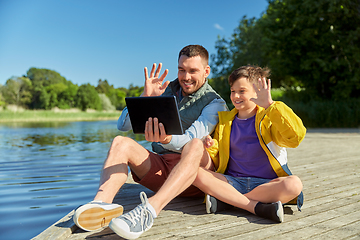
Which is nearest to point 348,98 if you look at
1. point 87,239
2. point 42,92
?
point 87,239

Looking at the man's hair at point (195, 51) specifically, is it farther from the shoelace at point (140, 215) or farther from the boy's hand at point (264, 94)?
the shoelace at point (140, 215)

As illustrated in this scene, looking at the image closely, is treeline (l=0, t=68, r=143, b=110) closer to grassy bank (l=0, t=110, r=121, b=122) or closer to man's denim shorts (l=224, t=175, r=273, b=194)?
grassy bank (l=0, t=110, r=121, b=122)

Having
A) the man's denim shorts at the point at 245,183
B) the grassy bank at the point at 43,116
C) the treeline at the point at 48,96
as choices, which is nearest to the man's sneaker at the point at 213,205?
the man's denim shorts at the point at 245,183

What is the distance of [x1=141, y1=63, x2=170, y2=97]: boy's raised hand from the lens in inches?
121

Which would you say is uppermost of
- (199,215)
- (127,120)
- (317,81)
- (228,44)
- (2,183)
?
(228,44)

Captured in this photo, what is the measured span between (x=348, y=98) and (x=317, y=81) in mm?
1856

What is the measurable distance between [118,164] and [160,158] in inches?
23.3

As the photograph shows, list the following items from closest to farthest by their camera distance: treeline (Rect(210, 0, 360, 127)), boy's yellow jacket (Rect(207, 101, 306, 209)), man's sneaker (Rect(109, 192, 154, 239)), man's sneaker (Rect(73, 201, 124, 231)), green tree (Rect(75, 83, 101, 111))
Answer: man's sneaker (Rect(109, 192, 154, 239)) → man's sneaker (Rect(73, 201, 124, 231)) → boy's yellow jacket (Rect(207, 101, 306, 209)) → treeline (Rect(210, 0, 360, 127)) → green tree (Rect(75, 83, 101, 111))

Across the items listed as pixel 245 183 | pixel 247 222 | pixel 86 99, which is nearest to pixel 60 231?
pixel 247 222

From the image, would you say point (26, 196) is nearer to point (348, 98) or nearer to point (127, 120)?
point (127, 120)

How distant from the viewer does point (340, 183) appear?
3932mm

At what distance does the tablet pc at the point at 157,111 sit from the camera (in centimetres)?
237

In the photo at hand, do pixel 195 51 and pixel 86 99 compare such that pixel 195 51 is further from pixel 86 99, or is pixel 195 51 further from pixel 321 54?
pixel 86 99

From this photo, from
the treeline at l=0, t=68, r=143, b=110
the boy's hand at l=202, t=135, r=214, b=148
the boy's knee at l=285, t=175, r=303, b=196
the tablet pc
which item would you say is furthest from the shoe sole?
the treeline at l=0, t=68, r=143, b=110
